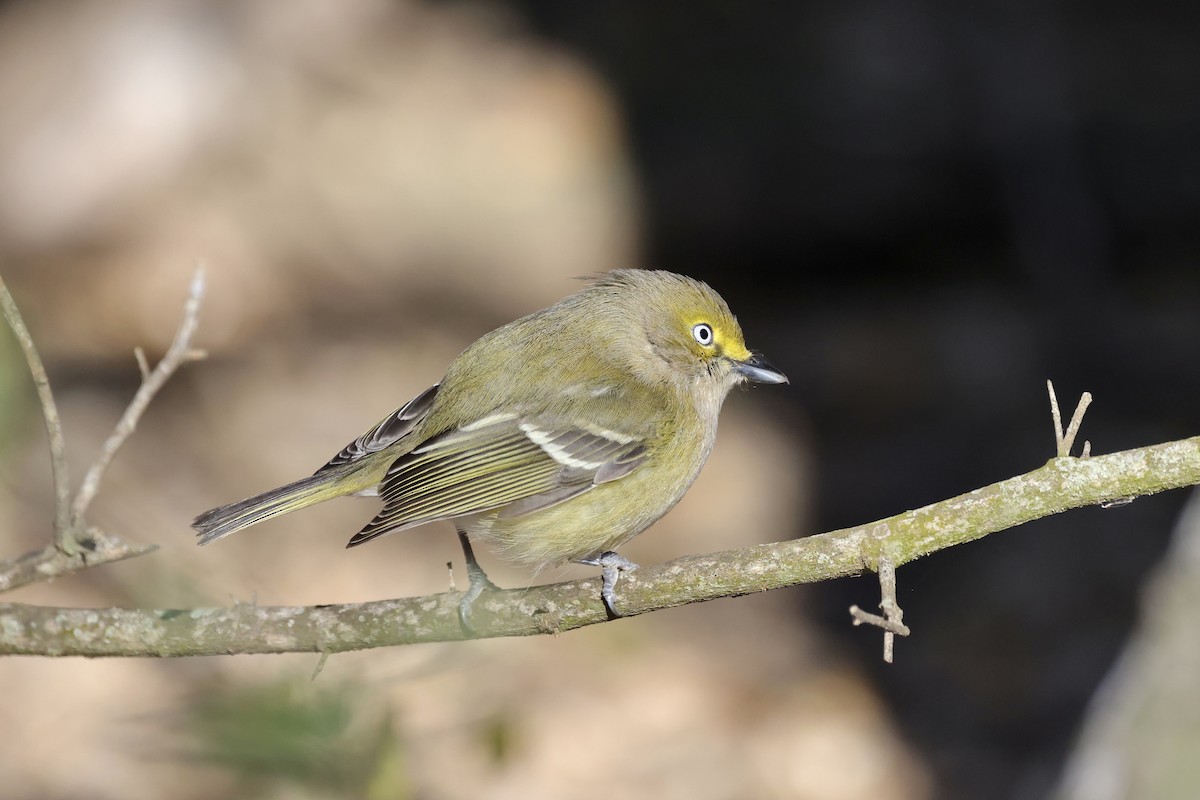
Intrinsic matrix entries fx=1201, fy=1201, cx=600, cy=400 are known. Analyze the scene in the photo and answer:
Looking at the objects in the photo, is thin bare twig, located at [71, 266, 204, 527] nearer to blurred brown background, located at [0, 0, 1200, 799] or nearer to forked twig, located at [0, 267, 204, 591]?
forked twig, located at [0, 267, 204, 591]

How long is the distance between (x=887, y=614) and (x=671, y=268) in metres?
4.89

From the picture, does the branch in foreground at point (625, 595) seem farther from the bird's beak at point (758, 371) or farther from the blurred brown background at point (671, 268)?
the blurred brown background at point (671, 268)

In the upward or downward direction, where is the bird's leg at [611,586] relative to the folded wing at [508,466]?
downward

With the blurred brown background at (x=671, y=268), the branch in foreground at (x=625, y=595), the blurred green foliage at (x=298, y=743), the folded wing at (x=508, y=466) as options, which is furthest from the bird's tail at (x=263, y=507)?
the blurred brown background at (x=671, y=268)

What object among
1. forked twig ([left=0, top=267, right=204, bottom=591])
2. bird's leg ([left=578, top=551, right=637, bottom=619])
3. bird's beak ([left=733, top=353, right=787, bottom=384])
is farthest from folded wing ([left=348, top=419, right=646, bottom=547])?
forked twig ([left=0, top=267, right=204, bottom=591])

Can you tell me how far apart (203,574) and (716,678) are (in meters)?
3.23

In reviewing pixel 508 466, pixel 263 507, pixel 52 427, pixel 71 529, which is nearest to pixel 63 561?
pixel 71 529

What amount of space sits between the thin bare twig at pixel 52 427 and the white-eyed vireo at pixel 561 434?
0.51 m

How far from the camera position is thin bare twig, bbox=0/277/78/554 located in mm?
2736

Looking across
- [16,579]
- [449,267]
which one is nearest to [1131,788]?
[16,579]

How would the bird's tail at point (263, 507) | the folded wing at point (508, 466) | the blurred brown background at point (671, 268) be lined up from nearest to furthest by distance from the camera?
the bird's tail at point (263, 507), the folded wing at point (508, 466), the blurred brown background at point (671, 268)

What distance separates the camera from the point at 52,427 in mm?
2865

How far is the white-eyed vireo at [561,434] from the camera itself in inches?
141

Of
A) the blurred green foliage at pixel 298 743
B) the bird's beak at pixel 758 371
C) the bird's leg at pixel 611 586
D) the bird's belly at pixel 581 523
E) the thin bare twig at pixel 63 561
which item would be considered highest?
the bird's beak at pixel 758 371
